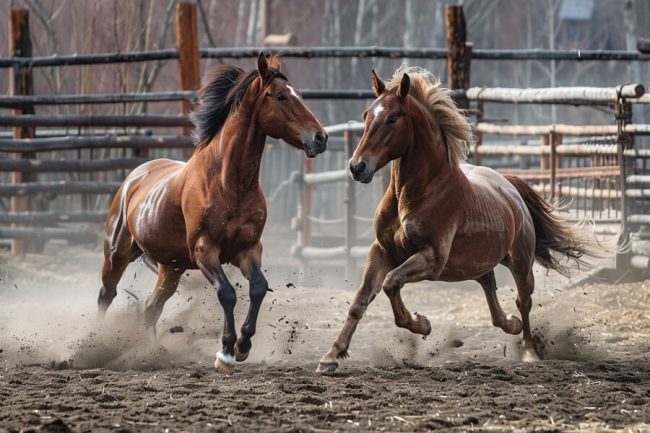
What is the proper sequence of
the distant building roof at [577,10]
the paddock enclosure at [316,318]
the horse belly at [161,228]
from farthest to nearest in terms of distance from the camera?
the distant building roof at [577,10] → the horse belly at [161,228] → the paddock enclosure at [316,318]

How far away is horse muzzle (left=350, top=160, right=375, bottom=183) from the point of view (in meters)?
6.06

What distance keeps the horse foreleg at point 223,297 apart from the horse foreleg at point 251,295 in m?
0.05

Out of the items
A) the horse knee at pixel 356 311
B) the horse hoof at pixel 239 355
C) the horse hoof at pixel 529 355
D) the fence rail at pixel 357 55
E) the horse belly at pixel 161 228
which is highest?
the fence rail at pixel 357 55

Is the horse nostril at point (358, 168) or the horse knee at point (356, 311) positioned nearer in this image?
the horse nostril at point (358, 168)

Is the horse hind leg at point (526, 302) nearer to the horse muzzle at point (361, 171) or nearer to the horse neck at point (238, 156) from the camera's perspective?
the horse muzzle at point (361, 171)

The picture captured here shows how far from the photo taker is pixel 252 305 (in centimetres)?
644

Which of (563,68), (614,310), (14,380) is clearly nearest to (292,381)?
(14,380)

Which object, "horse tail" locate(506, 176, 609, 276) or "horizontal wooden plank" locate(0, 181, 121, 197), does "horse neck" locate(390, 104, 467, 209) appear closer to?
"horse tail" locate(506, 176, 609, 276)

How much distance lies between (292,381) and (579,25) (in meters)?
38.6

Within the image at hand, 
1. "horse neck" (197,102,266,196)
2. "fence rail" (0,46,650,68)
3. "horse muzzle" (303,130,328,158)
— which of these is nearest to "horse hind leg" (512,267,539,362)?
"horse muzzle" (303,130,328,158)

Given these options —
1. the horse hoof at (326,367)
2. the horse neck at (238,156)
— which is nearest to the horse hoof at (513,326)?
the horse hoof at (326,367)

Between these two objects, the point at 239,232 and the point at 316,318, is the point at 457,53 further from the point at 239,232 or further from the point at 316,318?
the point at 239,232

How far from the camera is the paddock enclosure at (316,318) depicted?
507 cm

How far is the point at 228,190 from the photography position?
21.4ft
